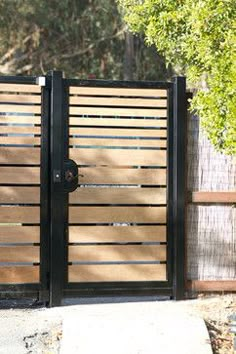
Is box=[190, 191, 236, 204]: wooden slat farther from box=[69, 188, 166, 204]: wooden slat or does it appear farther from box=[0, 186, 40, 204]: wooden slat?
box=[0, 186, 40, 204]: wooden slat

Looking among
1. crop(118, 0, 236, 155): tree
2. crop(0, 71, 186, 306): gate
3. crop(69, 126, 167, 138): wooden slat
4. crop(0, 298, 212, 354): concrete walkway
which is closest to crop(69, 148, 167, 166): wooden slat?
crop(0, 71, 186, 306): gate

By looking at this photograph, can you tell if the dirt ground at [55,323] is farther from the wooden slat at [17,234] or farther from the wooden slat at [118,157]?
the wooden slat at [118,157]

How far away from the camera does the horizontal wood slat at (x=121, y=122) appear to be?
6.36m

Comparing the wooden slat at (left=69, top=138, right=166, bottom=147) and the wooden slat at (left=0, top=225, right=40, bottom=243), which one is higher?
the wooden slat at (left=69, top=138, right=166, bottom=147)

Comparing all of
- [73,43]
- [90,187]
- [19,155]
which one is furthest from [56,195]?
[73,43]

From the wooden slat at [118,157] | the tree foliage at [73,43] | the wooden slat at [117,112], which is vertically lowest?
the wooden slat at [118,157]

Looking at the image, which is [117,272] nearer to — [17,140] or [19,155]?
[19,155]

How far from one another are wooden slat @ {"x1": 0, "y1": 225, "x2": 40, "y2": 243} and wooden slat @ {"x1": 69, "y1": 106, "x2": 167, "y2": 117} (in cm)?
121

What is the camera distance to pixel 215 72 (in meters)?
4.98

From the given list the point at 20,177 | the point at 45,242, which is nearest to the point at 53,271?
the point at 45,242

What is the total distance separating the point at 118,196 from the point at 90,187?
0.29 metres

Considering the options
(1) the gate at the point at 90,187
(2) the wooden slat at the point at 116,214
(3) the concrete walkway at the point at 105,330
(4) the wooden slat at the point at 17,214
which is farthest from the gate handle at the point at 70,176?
(3) the concrete walkway at the point at 105,330

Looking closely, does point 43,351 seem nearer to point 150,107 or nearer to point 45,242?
Answer: point 45,242

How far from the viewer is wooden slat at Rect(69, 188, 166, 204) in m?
6.36
